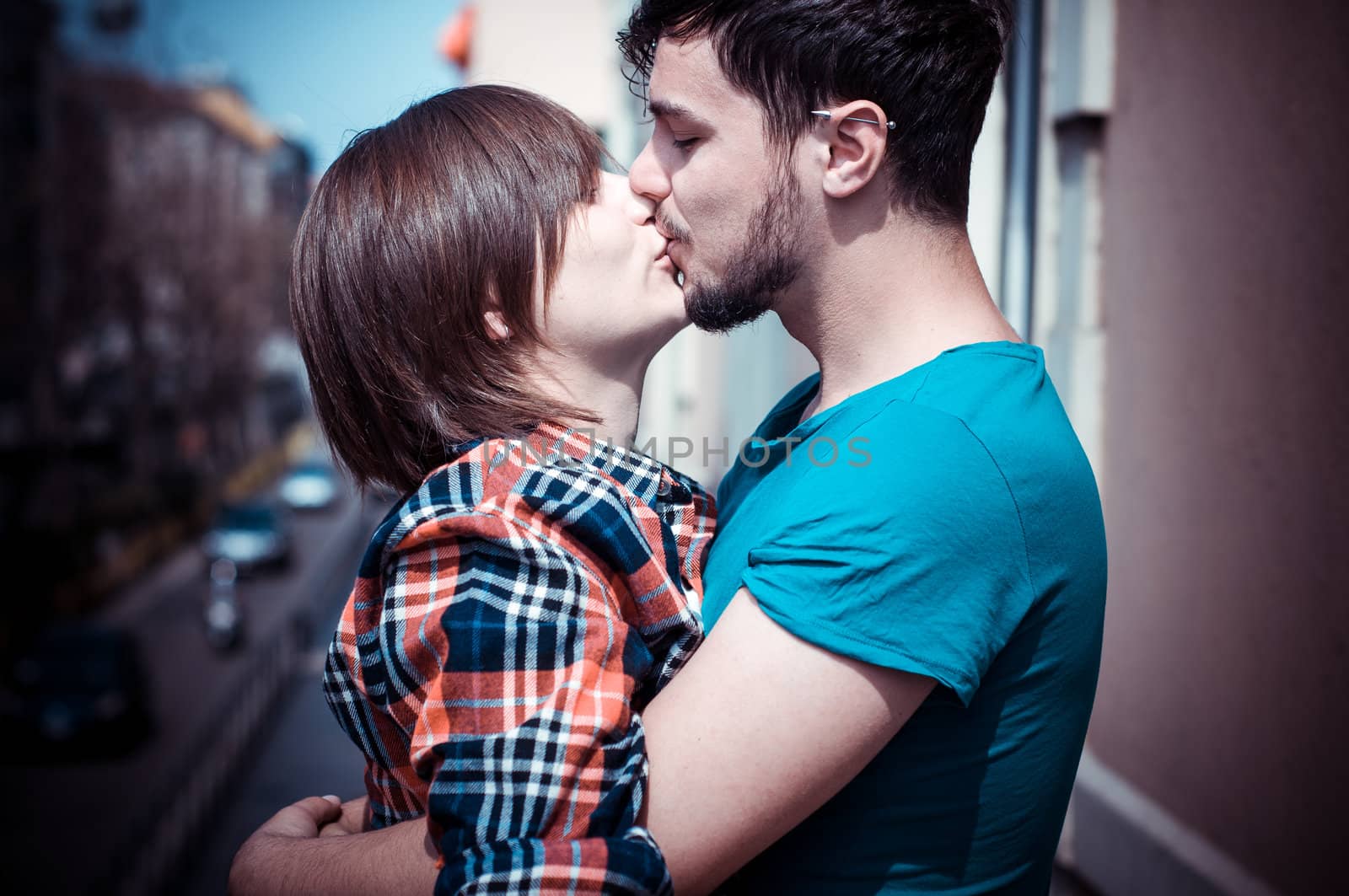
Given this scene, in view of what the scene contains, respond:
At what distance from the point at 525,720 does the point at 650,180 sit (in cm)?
99

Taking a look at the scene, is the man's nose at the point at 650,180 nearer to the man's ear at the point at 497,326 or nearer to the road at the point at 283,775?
the man's ear at the point at 497,326

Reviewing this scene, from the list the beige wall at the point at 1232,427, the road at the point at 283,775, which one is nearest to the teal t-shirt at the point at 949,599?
the beige wall at the point at 1232,427

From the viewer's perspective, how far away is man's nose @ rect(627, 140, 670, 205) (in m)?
1.88

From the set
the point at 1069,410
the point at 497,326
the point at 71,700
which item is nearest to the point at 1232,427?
the point at 1069,410

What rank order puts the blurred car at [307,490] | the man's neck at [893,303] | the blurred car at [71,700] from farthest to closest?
the blurred car at [307,490]
the blurred car at [71,700]
the man's neck at [893,303]

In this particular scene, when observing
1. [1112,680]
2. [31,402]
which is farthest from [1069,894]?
[31,402]

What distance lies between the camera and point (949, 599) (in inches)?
51.1

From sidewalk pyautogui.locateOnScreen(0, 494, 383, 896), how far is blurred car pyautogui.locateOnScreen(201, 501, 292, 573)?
4.33 ft

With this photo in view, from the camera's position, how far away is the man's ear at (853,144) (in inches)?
66.5

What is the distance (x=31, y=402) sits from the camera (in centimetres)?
2211

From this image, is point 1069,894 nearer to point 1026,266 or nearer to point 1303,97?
point 1026,266

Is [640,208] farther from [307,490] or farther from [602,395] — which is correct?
[307,490]

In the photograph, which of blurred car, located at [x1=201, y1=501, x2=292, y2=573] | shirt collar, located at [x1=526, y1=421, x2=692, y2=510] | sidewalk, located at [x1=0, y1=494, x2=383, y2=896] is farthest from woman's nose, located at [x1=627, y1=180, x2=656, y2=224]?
blurred car, located at [x1=201, y1=501, x2=292, y2=573]

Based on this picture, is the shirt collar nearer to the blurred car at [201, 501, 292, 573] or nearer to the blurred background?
the blurred background
